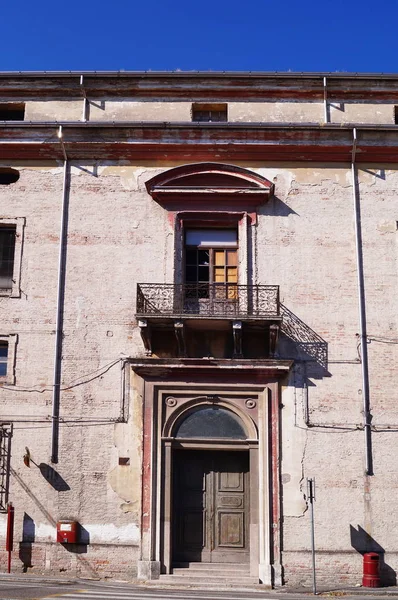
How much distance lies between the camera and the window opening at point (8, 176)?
61.8 feet

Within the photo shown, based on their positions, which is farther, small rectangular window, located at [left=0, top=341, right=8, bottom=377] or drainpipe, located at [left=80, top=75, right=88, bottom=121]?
drainpipe, located at [left=80, top=75, right=88, bottom=121]

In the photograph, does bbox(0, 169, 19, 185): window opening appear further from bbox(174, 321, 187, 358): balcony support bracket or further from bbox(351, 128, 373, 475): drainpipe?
bbox(351, 128, 373, 475): drainpipe

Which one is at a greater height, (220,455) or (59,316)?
(59,316)

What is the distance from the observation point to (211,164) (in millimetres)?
18391

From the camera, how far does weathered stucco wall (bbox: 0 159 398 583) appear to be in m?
16.5

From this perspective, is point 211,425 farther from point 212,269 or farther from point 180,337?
point 212,269

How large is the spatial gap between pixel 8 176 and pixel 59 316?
12.9ft

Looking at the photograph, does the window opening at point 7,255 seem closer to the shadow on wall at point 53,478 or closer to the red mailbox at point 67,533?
the shadow on wall at point 53,478

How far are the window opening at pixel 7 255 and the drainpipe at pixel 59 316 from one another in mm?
1233

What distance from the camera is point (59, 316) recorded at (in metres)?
17.7

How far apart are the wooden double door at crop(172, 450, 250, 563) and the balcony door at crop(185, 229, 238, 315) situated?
3.39 m

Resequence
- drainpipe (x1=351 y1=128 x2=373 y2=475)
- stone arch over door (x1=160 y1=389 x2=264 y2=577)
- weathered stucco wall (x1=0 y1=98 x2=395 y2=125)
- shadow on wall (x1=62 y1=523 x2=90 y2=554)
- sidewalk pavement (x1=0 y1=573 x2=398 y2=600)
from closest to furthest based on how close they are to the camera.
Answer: sidewalk pavement (x1=0 y1=573 x2=398 y2=600), shadow on wall (x1=62 y1=523 x2=90 y2=554), stone arch over door (x1=160 y1=389 x2=264 y2=577), drainpipe (x1=351 y1=128 x2=373 y2=475), weathered stucco wall (x1=0 y1=98 x2=395 y2=125)

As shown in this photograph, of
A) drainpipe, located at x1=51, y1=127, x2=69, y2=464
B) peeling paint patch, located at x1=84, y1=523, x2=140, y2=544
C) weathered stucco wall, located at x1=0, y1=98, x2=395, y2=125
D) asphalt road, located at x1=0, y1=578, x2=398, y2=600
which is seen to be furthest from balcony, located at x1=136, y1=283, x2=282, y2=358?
asphalt road, located at x1=0, y1=578, x2=398, y2=600

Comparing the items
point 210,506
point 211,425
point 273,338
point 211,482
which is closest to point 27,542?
point 210,506
